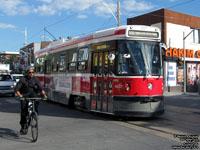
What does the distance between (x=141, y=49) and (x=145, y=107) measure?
1959 millimetres

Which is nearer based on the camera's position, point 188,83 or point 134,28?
point 134,28

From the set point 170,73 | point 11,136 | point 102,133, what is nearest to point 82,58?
point 102,133

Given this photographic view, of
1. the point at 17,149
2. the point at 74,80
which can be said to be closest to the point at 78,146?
the point at 17,149

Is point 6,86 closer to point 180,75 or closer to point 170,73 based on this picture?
point 170,73

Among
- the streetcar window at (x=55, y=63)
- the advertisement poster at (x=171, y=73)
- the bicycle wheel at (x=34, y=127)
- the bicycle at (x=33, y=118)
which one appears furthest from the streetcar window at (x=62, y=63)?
the advertisement poster at (x=171, y=73)

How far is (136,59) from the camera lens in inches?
321

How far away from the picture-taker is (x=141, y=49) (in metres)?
8.28

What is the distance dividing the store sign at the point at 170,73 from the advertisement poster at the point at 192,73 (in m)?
2.65

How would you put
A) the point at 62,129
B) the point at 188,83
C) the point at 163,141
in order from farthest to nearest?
the point at 188,83
the point at 62,129
the point at 163,141

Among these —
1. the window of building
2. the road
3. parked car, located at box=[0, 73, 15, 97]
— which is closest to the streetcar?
the road

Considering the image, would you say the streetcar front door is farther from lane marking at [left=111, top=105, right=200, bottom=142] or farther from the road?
lane marking at [left=111, top=105, right=200, bottom=142]

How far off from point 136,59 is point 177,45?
66.4ft

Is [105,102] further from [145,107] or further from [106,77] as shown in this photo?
[145,107]

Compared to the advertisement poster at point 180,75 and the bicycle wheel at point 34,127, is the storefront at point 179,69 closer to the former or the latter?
the advertisement poster at point 180,75
